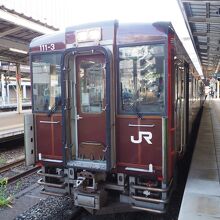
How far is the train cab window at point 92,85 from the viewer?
4508mm

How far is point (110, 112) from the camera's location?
429 centimetres

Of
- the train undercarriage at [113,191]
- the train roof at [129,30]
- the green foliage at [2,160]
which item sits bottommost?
the green foliage at [2,160]

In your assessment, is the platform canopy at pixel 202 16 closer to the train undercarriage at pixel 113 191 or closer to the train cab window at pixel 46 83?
the train cab window at pixel 46 83

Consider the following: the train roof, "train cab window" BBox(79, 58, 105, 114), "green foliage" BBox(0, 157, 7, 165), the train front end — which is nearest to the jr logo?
the train front end

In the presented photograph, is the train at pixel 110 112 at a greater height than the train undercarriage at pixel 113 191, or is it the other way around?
the train at pixel 110 112

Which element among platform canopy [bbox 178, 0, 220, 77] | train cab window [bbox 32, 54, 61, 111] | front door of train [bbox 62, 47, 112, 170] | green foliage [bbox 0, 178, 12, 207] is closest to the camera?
front door of train [bbox 62, 47, 112, 170]

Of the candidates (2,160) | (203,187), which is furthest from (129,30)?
(2,160)

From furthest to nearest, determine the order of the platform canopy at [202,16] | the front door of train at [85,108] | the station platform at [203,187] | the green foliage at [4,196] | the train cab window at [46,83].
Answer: the platform canopy at [202,16]
the green foliage at [4,196]
the train cab window at [46,83]
the front door of train at [85,108]
the station platform at [203,187]

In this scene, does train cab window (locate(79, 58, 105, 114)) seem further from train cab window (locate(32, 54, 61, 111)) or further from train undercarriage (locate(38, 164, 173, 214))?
train undercarriage (locate(38, 164, 173, 214))

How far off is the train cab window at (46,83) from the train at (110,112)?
15 mm

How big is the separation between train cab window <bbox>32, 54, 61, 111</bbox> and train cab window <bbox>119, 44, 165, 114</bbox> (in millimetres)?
1060

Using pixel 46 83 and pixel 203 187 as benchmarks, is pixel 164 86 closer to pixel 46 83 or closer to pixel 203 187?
pixel 46 83

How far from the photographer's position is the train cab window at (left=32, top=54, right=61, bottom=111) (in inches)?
189

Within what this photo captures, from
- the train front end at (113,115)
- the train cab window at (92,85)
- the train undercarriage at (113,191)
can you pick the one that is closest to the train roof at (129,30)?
the train front end at (113,115)
